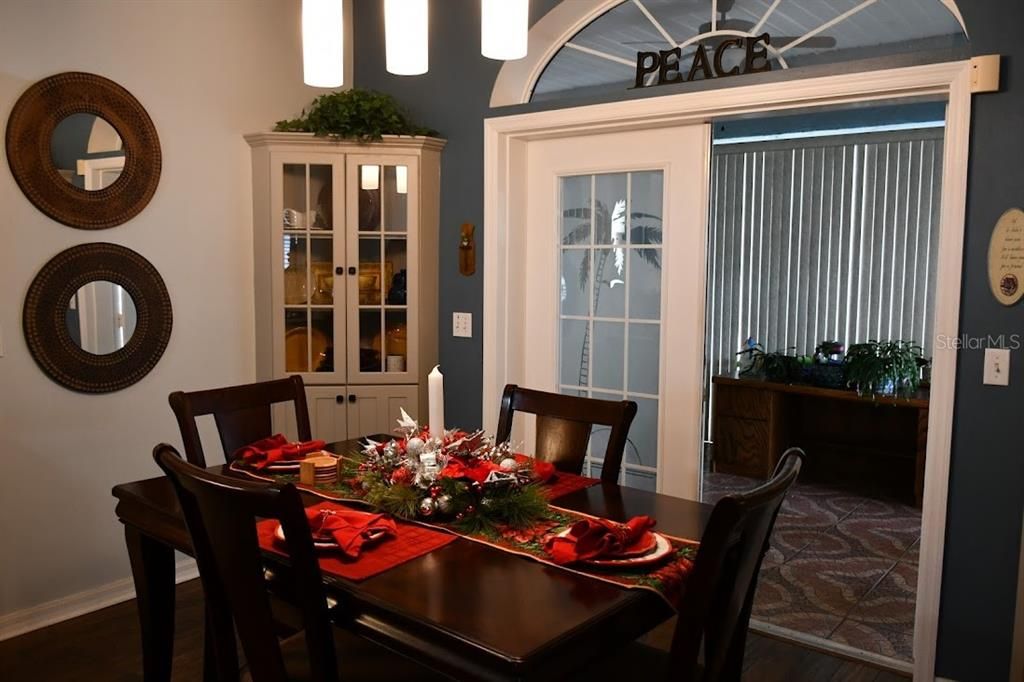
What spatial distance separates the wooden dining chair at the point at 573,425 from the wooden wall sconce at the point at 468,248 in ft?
3.76

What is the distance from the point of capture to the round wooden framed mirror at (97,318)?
3.09 metres

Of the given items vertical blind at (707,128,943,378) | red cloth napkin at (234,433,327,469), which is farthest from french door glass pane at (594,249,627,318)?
vertical blind at (707,128,943,378)

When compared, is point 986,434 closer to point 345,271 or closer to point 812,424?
point 345,271

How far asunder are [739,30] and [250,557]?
2.53 m

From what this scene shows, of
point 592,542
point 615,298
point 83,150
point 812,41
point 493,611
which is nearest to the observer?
point 493,611

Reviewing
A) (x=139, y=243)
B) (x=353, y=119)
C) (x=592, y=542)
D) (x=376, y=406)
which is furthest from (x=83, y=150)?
(x=592, y=542)

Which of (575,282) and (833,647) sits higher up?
(575,282)

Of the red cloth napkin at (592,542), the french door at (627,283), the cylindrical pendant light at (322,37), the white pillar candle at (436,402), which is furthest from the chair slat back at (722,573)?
the french door at (627,283)

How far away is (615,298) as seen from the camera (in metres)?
3.49

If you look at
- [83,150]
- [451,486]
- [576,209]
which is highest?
[83,150]

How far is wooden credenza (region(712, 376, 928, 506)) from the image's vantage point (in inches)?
215

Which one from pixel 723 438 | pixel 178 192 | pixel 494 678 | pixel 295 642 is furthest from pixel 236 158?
pixel 723 438

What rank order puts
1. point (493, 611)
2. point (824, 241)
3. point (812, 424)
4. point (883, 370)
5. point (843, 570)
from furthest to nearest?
point (824, 241)
point (812, 424)
point (883, 370)
point (843, 570)
point (493, 611)

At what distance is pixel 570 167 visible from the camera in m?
3.55
